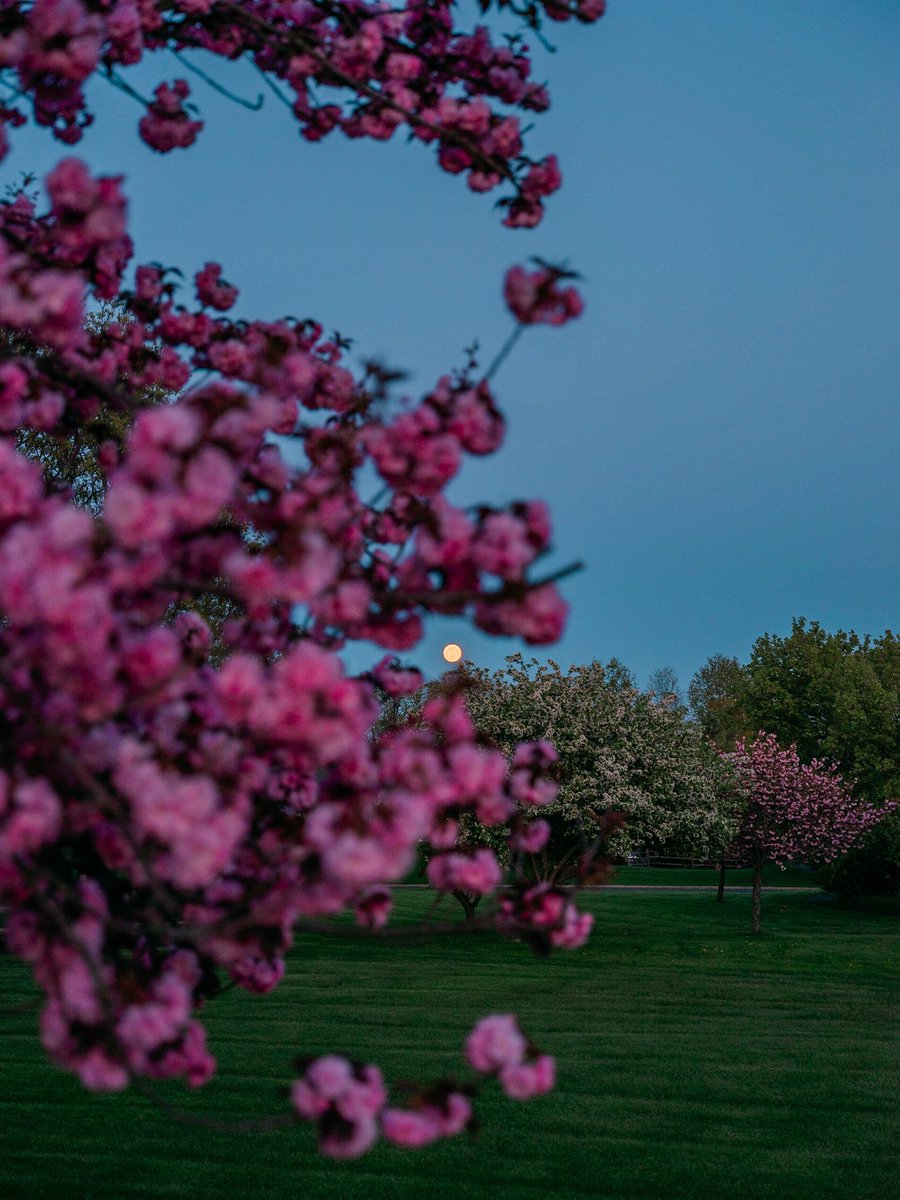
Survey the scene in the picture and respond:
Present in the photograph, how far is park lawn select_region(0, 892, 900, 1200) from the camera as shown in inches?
394

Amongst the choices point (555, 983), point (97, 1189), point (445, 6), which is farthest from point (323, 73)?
point (555, 983)

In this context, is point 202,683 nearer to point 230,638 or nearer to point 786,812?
point 230,638

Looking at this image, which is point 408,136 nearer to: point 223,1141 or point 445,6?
point 445,6

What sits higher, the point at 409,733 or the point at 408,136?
the point at 408,136

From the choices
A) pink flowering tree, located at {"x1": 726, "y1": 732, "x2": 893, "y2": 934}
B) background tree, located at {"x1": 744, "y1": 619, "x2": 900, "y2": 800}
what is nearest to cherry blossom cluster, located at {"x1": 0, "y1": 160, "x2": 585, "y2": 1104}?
pink flowering tree, located at {"x1": 726, "y1": 732, "x2": 893, "y2": 934}

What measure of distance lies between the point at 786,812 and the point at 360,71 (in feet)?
109

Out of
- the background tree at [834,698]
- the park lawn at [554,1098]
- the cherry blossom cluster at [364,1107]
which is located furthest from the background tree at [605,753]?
the cherry blossom cluster at [364,1107]

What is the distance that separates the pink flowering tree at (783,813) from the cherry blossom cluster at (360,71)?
31.7m

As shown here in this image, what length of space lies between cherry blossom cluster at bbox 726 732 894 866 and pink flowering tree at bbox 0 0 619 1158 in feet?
105

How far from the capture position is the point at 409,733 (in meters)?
4.41

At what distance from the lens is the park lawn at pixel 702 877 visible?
62.7 m

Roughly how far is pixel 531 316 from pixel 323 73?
7.43ft

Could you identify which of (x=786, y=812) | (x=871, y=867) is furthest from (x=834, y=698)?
(x=786, y=812)

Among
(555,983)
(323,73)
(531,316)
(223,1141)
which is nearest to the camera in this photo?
(531,316)
